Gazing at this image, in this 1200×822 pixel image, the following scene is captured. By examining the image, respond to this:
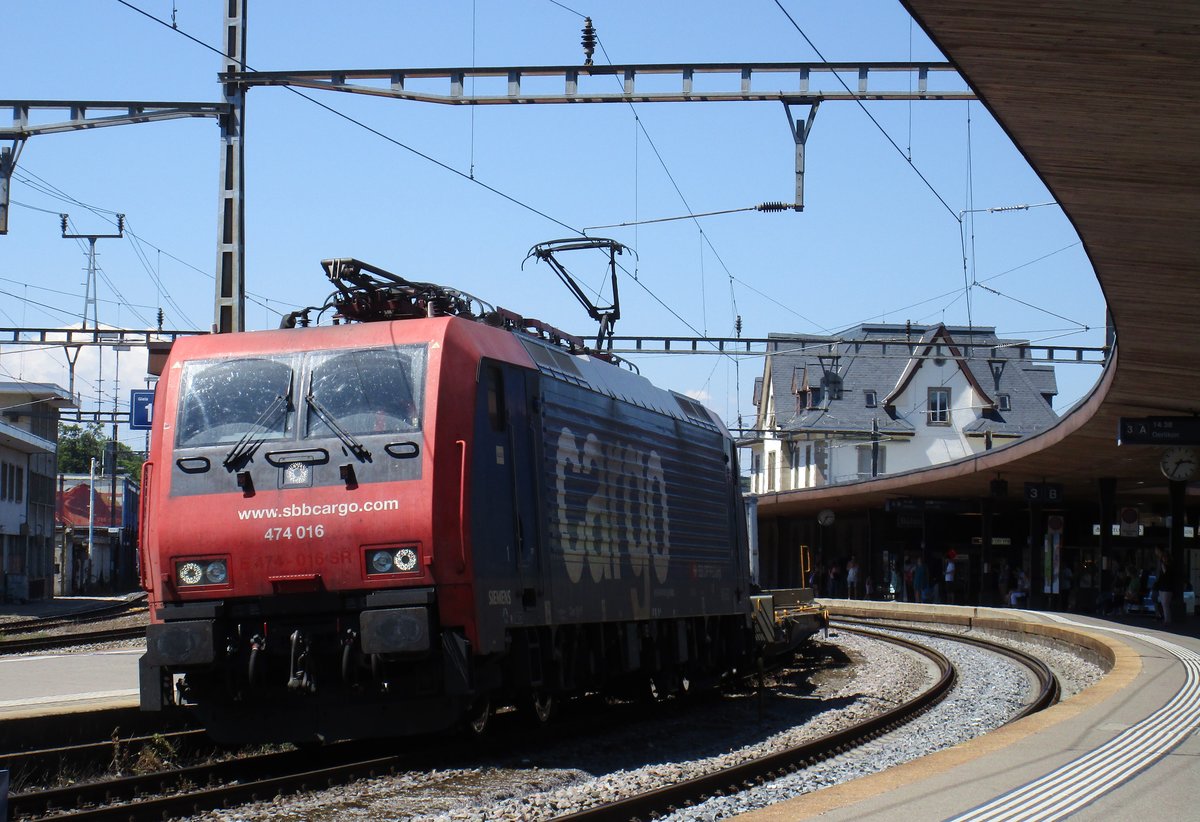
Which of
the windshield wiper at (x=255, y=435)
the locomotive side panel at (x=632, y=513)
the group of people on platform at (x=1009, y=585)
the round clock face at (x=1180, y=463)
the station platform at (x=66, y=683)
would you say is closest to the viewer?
the windshield wiper at (x=255, y=435)

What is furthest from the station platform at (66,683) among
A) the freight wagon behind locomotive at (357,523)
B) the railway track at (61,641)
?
the freight wagon behind locomotive at (357,523)

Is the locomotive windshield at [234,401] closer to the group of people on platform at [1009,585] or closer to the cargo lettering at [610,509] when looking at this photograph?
the cargo lettering at [610,509]

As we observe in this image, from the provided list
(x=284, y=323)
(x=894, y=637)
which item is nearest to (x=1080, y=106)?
(x=284, y=323)

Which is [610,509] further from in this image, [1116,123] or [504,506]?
[1116,123]

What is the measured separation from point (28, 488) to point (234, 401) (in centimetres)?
4681

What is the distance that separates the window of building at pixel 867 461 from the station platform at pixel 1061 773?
5683 cm

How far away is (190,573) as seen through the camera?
1044 centimetres

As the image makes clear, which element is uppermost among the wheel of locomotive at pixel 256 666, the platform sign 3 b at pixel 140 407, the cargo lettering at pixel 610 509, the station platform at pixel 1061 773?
the platform sign 3 b at pixel 140 407

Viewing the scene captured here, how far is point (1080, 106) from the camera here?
415 inches

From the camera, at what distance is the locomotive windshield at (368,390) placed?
10.4 metres

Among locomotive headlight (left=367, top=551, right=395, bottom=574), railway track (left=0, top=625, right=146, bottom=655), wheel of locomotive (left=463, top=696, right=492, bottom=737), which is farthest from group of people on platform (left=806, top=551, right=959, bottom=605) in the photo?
locomotive headlight (left=367, top=551, right=395, bottom=574)

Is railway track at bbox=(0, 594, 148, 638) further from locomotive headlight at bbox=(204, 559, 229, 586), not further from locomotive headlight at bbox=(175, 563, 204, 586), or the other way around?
locomotive headlight at bbox=(204, 559, 229, 586)

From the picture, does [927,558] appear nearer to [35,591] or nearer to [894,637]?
[894,637]

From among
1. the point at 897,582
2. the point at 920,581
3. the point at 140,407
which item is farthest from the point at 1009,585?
the point at 140,407
